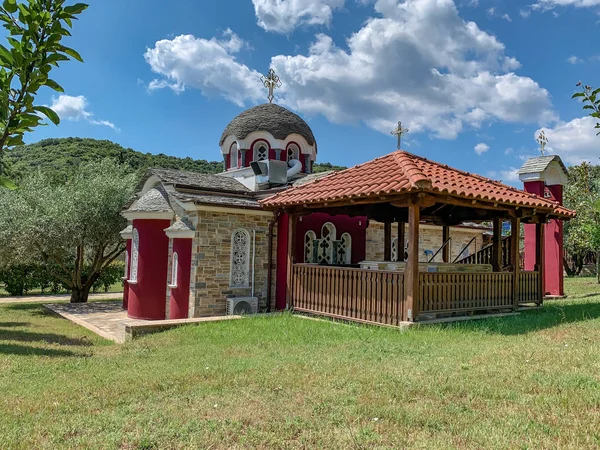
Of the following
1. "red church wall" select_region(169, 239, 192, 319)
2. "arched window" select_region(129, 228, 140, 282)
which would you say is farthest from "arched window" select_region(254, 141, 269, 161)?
"red church wall" select_region(169, 239, 192, 319)

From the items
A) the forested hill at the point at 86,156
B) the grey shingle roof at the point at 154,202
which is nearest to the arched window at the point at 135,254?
the grey shingle roof at the point at 154,202

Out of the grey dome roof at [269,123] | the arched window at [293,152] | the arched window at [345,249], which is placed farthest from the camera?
the arched window at [293,152]

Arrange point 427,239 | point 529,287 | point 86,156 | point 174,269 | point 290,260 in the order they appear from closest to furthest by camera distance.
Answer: point 529,287 → point 290,260 → point 174,269 → point 427,239 → point 86,156

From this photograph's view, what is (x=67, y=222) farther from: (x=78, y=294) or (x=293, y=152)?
(x=293, y=152)

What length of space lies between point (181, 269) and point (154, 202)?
2.38 m

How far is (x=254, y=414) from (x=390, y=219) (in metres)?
8.62

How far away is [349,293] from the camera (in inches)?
385

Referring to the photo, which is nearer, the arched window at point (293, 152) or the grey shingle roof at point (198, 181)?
the grey shingle roof at point (198, 181)

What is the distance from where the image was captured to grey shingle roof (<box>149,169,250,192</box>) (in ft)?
42.4

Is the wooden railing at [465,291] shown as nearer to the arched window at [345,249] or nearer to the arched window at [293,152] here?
the arched window at [345,249]

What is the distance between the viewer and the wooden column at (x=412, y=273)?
844 centimetres

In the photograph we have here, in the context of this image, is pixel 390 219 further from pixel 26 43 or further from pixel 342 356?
pixel 26 43

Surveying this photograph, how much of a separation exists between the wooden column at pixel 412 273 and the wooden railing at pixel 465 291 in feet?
0.85

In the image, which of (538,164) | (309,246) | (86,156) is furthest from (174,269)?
(86,156)
